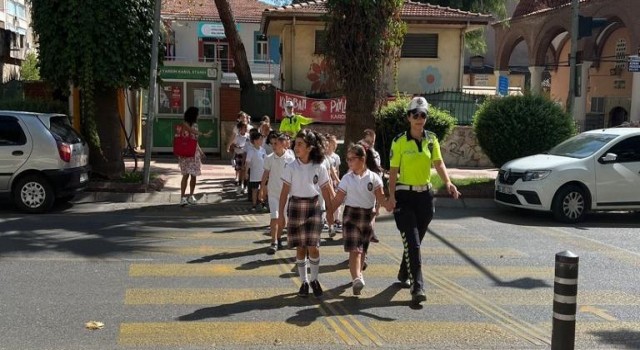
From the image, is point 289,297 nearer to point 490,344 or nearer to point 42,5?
point 490,344

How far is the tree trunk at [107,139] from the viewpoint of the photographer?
1431cm

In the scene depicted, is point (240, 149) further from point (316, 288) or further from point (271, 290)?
point (316, 288)

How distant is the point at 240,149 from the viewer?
13.4 meters

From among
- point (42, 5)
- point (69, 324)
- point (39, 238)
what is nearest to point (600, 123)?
point (42, 5)

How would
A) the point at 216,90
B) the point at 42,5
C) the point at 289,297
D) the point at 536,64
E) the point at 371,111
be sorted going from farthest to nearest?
the point at 536,64, the point at 216,90, the point at 371,111, the point at 42,5, the point at 289,297

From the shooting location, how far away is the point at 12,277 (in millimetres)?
7023

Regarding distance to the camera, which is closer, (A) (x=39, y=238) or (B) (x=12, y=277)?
(B) (x=12, y=277)

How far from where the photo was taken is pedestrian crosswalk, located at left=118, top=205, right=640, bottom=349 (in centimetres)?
539

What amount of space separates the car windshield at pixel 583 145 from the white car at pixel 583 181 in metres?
0.02

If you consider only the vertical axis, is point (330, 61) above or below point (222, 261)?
above

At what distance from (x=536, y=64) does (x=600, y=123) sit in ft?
14.3

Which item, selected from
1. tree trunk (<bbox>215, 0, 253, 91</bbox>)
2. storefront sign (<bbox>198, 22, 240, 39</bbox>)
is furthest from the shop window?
tree trunk (<bbox>215, 0, 253, 91</bbox>)

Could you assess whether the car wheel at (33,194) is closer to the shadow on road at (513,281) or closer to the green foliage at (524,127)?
the shadow on road at (513,281)

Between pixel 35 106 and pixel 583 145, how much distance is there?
11.8m
